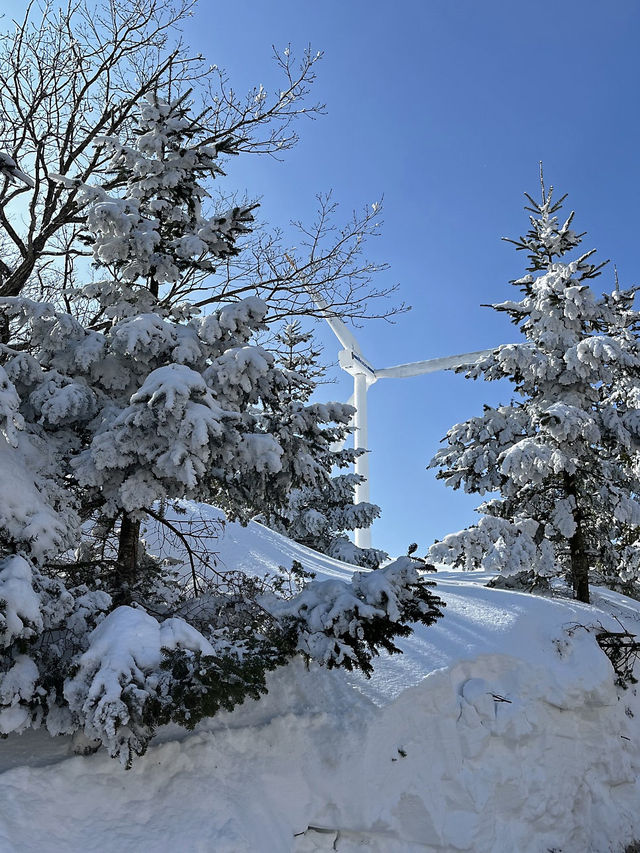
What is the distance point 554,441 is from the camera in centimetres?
996

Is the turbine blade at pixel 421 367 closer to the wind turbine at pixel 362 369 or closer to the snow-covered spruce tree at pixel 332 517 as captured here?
the wind turbine at pixel 362 369

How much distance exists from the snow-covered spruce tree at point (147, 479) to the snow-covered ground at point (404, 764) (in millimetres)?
595

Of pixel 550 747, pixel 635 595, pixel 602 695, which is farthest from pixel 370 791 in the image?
pixel 635 595

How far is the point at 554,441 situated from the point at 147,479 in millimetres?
7189

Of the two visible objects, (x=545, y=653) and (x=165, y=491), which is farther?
(x=545, y=653)

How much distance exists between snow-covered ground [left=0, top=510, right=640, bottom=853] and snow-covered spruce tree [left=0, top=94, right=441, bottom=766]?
59 cm

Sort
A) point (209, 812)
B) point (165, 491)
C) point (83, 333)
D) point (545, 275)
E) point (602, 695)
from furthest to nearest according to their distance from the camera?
1. point (545, 275)
2. point (602, 695)
3. point (83, 333)
4. point (165, 491)
5. point (209, 812)

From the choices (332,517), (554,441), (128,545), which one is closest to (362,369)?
(332,517)

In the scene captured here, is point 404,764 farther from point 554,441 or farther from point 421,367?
point 421,367

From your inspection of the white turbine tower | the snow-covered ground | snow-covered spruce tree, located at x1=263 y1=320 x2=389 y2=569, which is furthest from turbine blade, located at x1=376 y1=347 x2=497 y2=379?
the snow-covered ground

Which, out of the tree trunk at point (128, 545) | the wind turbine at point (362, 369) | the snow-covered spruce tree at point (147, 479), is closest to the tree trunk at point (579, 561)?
the snow-covered spruce tree at point (147, 479)

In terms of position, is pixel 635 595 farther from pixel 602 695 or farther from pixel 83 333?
pixel 83 333

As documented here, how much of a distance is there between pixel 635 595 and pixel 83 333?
1233cm

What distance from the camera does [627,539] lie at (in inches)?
507
